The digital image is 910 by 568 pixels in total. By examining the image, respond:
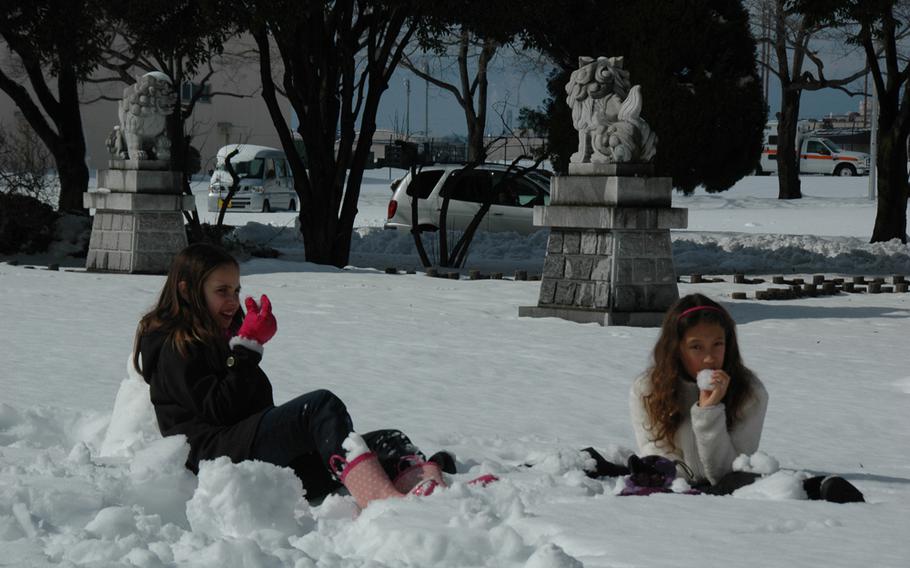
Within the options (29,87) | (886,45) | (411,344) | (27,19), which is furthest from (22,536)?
(29,87)

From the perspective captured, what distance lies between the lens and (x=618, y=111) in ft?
39.4

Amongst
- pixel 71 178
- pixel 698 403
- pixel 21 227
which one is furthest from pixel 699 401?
pixel 71 178

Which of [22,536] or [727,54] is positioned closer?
[22,536]

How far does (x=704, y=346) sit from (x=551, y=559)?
1650mm

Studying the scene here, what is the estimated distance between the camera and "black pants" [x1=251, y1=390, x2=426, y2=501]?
5.04 m

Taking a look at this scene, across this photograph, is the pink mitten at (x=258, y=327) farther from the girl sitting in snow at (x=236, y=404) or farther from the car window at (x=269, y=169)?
the car window at (x=269, y=169)

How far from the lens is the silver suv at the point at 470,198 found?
2248 cm

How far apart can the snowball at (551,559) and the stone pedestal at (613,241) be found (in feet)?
25.9

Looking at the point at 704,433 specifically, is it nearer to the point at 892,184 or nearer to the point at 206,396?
the point at 206,396

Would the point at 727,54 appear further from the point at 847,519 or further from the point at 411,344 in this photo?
the point at 847,519

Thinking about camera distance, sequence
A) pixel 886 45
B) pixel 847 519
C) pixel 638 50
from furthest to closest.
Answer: pixel 638 50 → pixel 886 45 → pixel 847 519

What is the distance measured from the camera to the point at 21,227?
63.8 ft

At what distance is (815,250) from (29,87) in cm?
3470

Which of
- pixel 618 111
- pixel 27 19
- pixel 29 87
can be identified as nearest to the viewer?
pixel 618 111
